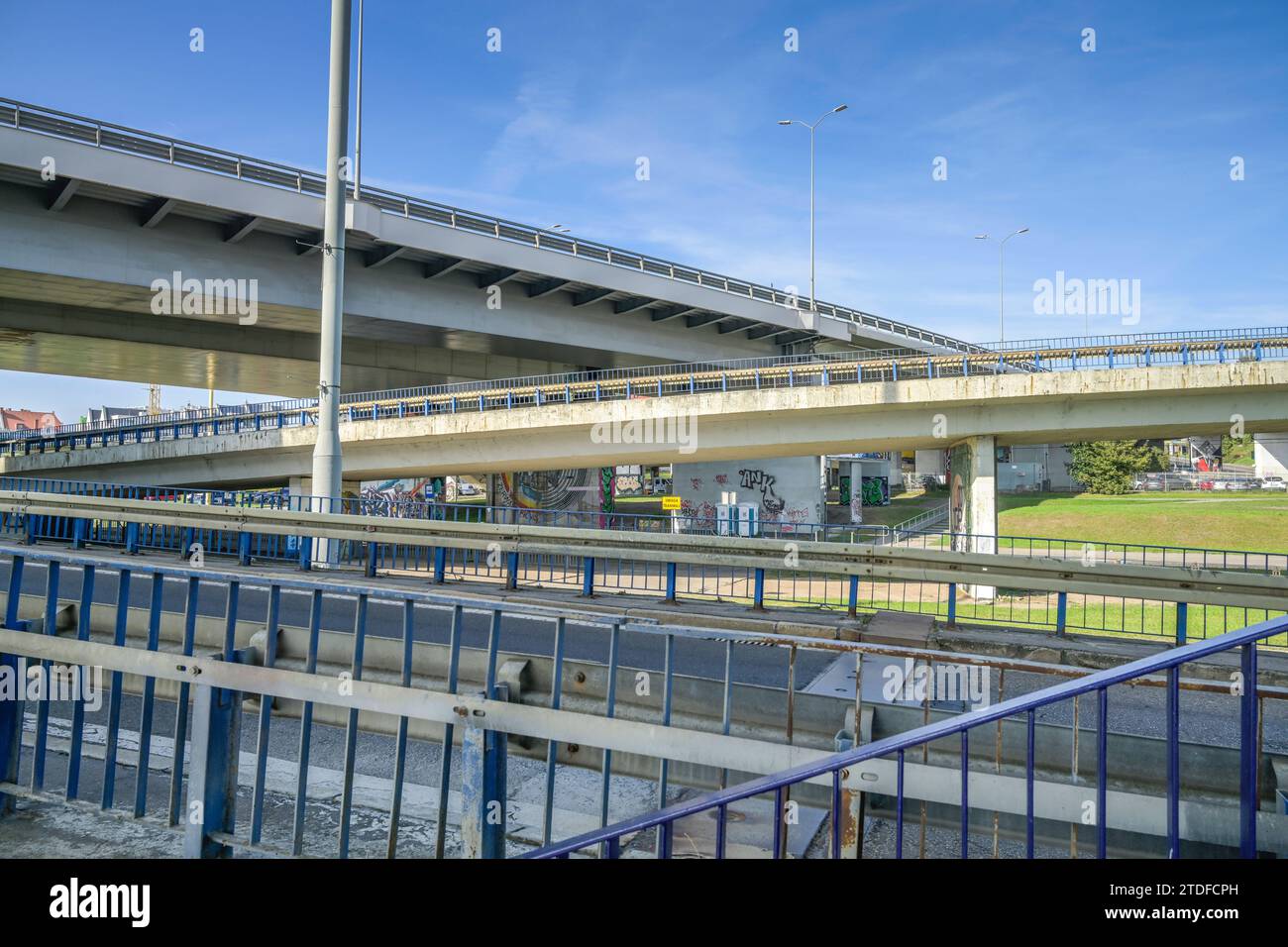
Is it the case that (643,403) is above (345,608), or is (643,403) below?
above

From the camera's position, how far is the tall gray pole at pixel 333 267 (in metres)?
16.2

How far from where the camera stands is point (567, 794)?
8.55 metres

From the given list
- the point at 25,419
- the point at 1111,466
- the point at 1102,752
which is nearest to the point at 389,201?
the point at 1102,752

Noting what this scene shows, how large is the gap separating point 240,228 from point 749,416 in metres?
15.6

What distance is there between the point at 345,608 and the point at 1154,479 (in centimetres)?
5704

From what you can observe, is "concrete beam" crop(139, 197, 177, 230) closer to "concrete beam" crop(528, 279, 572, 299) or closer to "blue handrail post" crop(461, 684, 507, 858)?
"concrete beam" crop(528, 279, 572, 299)

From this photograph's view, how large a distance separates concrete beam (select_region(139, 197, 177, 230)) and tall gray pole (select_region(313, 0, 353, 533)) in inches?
303

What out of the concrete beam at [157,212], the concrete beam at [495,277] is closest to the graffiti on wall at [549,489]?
the concrete beam at [495,277]

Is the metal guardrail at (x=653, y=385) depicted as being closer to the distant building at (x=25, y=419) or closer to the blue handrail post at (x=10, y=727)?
the blue handrail post at (x=10, y=727)

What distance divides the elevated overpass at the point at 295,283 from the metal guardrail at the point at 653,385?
2.69 meters

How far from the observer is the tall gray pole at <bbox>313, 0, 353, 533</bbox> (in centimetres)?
1625

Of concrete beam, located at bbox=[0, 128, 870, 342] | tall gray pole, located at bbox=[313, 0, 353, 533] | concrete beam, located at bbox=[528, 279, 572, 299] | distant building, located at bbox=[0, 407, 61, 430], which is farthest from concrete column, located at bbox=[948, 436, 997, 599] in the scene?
distant building, located at bbox=[0, 407, 61, 430]
